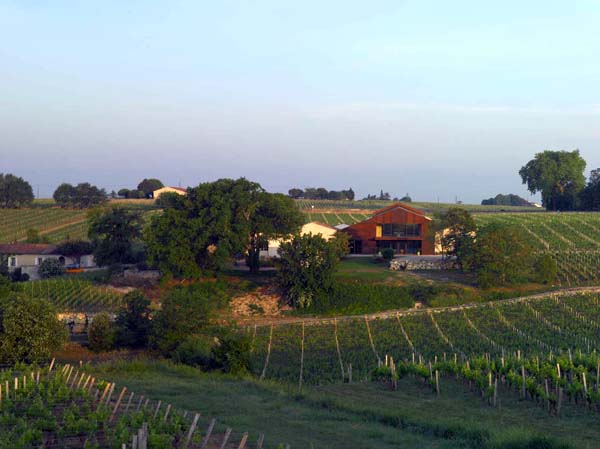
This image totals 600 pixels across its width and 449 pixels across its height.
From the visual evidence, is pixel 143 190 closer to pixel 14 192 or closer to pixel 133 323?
pixel 14 192

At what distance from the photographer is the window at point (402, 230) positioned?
60625 millimetres

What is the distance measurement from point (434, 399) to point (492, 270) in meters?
29.4

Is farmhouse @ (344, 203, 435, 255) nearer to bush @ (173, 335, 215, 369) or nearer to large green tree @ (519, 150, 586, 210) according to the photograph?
bush @ (173, 335, 215, 369)

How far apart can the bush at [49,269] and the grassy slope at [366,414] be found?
1271 inches

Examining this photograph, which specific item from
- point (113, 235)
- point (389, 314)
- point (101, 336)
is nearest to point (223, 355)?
point (101, 336)

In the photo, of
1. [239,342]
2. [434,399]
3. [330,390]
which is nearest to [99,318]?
[239,342]

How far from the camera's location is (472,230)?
53.4m

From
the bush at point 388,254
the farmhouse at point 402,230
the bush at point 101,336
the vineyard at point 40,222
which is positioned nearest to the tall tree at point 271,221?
the bush at point 388,254

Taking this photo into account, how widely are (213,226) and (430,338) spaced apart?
18.7 meters

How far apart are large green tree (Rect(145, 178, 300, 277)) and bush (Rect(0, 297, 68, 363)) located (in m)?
16.9

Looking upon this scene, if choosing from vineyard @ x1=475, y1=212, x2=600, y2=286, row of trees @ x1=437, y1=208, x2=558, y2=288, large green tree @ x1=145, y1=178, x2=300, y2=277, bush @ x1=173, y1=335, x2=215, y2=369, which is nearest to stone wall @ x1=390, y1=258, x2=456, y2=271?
row of trees @ x1=437, y1=208, x2=558, y2=288

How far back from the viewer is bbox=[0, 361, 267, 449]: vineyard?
12.2 meters

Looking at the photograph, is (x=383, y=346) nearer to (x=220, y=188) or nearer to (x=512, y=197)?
(x=220, y=188)

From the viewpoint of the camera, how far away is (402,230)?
60688mm
